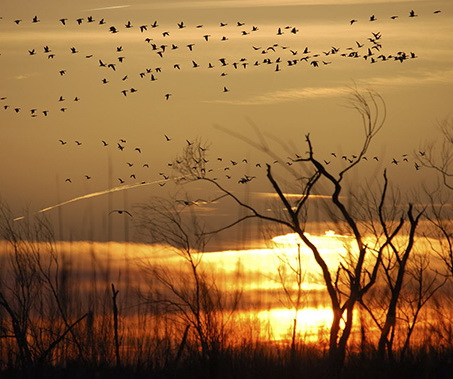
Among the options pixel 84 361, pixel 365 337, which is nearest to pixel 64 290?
pixel 84 361

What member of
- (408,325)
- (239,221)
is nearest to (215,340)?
(239,221)

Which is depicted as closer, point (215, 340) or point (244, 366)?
point (244, 366)

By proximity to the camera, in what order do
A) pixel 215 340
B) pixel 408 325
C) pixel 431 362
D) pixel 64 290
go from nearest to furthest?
pixel 431 362 < pixel 215 340 < pixel 64 290 < pixel 408 325

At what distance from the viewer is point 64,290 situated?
99.3ft

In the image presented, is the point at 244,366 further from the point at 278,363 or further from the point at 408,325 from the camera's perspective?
the point at 408,325

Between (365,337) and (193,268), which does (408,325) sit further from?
(193,268)

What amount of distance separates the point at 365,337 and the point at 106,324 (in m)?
10.3

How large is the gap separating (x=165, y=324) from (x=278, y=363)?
6.77 m

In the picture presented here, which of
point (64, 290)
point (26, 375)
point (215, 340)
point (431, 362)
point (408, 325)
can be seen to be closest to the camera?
point (431, 362)

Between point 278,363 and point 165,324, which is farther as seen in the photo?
point 165,324

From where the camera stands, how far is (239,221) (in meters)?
26.7

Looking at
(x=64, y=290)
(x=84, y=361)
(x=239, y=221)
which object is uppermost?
(x=239, y=221)

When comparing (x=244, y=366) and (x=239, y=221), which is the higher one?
(x=239, y=221)

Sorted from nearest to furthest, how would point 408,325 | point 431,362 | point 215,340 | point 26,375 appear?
point 431,362
point 26,375
point 215,340
point 408,325
